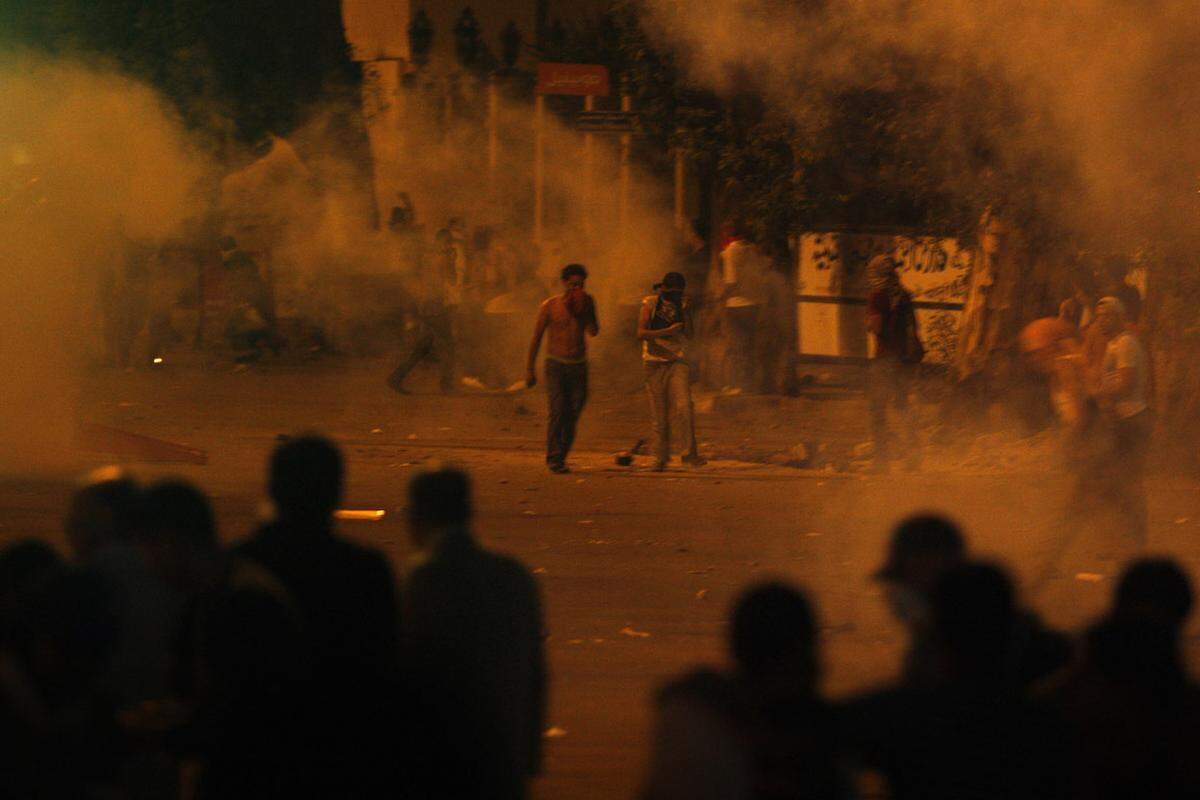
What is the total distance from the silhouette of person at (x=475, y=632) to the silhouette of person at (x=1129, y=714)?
1186 millimetres

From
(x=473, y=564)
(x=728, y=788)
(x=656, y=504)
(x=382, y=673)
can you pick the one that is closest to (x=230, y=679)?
(x=382, y=673)

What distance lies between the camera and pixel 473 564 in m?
3.73

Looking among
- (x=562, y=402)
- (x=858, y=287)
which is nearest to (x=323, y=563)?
(x=562, y=402)

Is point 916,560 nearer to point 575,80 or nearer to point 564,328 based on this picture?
point 564,328

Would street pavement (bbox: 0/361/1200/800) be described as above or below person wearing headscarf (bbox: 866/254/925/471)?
below

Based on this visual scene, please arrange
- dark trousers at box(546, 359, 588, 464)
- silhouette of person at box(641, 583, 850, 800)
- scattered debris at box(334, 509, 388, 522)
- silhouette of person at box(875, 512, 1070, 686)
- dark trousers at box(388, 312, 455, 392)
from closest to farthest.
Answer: silhouette of person at box(641, 583, 850, 800) < silhouette of person at box(875, 512, 1070, 686) < scattered debris at box(334, 509, 388, 522) < dark trousers at box(546, 359, 588, 464) < dark trousers at box(388, 312, 455, 392)

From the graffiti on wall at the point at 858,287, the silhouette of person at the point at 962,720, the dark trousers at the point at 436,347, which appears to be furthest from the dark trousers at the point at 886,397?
the silhouette of person at the point at 962,720

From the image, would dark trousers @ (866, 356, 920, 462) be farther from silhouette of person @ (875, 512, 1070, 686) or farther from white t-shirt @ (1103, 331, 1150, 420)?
silhouette of person @ (875, 512, 1070, 686)

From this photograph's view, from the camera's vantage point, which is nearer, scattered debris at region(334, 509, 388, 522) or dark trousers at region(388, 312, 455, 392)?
scattered debris at region(334, 509, 388, 522)

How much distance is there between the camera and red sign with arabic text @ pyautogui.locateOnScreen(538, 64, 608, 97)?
14.7 metres

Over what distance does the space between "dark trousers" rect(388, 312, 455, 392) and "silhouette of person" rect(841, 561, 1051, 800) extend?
13.6m

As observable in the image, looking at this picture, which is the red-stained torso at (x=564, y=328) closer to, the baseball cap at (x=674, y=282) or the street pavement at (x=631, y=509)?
the baseball cap at (x=674, y=282)

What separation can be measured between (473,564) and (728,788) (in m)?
1.12

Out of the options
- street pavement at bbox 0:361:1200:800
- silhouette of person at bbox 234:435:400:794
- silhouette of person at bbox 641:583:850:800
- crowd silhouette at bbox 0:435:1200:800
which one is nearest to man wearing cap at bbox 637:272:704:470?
street pavement at bbox 0:361:1200:800
